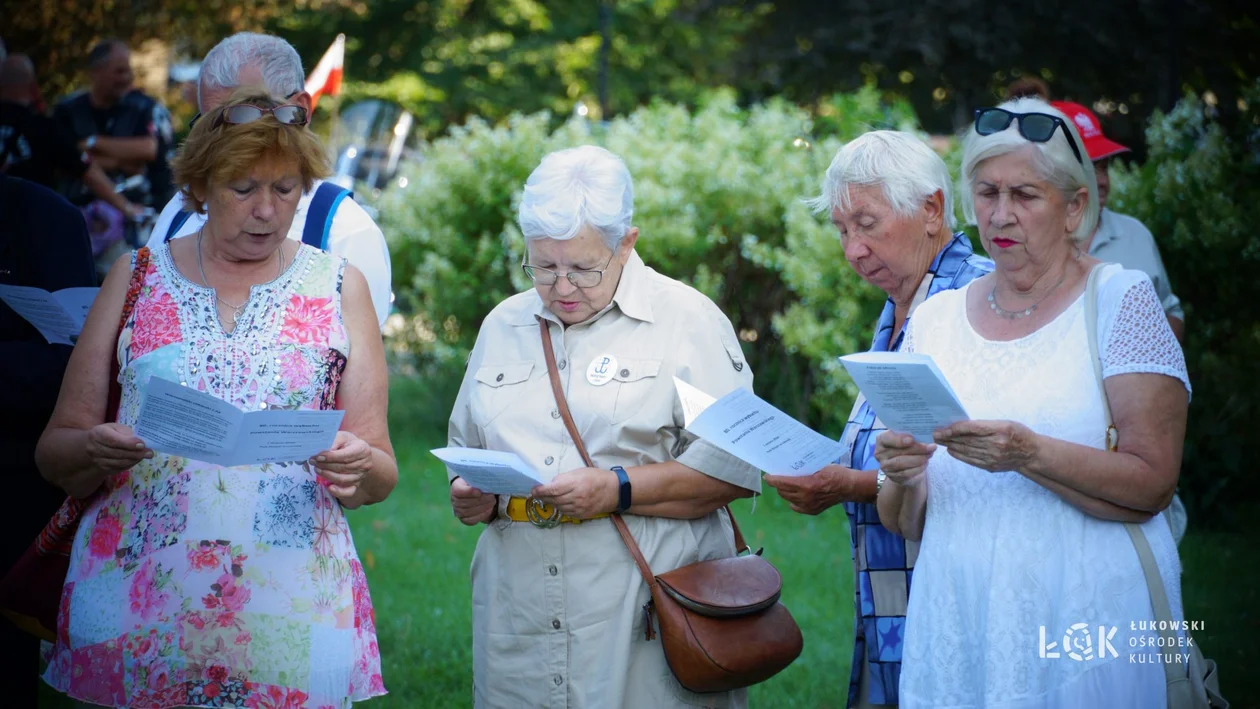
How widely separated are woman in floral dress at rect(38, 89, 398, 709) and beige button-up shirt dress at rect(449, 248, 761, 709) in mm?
371

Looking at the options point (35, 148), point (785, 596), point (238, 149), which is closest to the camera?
point (238, 149)

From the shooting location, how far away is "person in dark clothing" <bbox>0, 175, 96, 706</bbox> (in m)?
3.79

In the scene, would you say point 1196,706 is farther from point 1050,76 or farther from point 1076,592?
point 1050,76

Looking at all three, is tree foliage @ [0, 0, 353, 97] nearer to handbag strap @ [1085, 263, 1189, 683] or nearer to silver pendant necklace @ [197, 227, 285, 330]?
silver pendant necklace @ [197, 227, 285, 330]

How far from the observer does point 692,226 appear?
9.23m

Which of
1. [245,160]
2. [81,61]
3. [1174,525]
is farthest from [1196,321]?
[81,61]

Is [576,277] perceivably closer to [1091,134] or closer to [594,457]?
[594,457]

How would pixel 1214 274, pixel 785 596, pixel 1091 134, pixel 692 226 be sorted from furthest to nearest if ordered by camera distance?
pixel 692 226 < pixel 1214 274 < pixel 785 596 < pixel 1091 134

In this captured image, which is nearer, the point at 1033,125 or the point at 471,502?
the point at 1033,125

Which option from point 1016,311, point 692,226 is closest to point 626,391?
point 1016,311

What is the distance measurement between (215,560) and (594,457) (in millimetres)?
1001

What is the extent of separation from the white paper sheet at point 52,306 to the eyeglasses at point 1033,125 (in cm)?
248

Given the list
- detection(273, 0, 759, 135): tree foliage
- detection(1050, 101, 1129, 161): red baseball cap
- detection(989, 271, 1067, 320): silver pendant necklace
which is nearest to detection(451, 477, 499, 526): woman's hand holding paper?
detection(989, 271, 1067, 320): silver pendant necklace

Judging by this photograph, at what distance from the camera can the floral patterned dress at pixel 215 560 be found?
3078 mm
